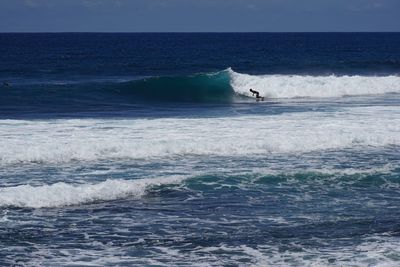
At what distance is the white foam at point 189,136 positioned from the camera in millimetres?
20344

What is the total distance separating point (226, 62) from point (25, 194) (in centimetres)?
5198

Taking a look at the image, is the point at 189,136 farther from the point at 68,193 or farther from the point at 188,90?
the point at 188,90

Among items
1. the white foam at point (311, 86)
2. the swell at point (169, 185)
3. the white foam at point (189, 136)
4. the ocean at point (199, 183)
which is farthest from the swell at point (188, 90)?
the swell at point (169, 185)

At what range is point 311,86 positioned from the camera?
4066 cm

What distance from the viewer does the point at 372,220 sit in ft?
46.1

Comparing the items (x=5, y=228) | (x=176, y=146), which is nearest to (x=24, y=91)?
(x=176, y=146)

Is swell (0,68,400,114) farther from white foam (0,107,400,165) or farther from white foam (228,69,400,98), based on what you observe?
white foam (0,107,400,165)

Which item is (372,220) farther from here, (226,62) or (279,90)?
(226,62)

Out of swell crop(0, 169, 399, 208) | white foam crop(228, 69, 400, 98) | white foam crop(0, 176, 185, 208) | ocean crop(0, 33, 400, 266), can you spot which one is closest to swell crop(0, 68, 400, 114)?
white foam crop(228, 69, 400, 98)

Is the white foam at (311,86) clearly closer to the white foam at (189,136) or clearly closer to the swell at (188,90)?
the swell at (188,90)

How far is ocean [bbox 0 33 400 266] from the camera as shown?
12.5 metres

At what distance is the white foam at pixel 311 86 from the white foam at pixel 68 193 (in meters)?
23.6

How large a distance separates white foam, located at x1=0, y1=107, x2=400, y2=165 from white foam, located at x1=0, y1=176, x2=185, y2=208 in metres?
3.72

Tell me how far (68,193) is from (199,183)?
9.79ft
